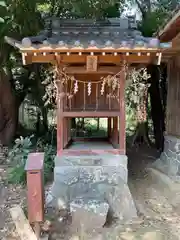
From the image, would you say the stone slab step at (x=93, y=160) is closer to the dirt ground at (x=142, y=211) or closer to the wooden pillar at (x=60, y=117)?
the wooden pillar at (x=60, y=117)

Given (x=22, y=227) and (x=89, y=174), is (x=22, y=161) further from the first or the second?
(x=22, y=227)

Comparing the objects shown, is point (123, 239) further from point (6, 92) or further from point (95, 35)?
point (6, 92)

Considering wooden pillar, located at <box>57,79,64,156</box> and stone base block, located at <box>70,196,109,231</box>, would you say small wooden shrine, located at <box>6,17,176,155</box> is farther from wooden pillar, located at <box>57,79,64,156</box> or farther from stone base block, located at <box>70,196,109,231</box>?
stone base block, located at <box>70,196,109,231</box>

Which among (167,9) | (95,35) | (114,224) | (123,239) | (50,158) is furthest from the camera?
(167,9)

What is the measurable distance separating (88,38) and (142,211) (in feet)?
9.65

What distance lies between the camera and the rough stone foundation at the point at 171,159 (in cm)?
593

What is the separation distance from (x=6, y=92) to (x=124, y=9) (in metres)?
4.13

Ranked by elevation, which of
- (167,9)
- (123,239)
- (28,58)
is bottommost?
(123,239)

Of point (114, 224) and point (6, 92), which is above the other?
point (6, 92)

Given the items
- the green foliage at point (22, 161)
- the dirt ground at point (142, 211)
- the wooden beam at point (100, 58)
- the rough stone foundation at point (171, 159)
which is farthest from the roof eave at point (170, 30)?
the green foliage at point (22, 161)

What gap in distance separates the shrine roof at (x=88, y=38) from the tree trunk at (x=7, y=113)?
10.2ft

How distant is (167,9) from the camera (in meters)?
8.27

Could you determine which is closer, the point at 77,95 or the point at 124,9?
the point at 77,95

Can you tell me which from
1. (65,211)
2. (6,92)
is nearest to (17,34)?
(6,92)
